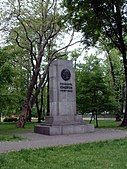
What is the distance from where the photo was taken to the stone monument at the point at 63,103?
64.7 feet

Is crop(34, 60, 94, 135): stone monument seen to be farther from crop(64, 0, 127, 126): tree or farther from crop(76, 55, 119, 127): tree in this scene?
crop(64, 0, 127, 126): tree

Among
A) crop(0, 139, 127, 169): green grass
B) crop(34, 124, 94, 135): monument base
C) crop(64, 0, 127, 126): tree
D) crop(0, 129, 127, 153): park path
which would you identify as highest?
crop(64, 0, 127, 126): tree

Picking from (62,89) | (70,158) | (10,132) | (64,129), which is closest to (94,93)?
(62,89)

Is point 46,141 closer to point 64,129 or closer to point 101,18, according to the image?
point 64,129

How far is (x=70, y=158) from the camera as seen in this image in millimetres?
10188

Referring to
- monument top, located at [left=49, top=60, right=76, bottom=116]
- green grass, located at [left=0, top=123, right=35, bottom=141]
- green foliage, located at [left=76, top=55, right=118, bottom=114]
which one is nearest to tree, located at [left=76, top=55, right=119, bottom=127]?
green foliage, located at [left=76, top=55, right=118, bottom=114]

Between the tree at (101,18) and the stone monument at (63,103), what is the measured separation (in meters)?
5.14

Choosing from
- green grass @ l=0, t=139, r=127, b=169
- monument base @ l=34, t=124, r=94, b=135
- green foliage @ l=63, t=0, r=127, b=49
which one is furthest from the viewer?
green foliage @ l=63, t=0, r=127, b=49

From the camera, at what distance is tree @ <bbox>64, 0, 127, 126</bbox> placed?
960 inches

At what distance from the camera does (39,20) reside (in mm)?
27109

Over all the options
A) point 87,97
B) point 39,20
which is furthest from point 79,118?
point 39,20

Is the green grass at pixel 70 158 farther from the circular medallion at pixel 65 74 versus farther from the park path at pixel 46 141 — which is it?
the circular medallion at pixel 65 74

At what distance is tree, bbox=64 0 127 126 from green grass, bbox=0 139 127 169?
13.6m

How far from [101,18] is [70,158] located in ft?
54.1
